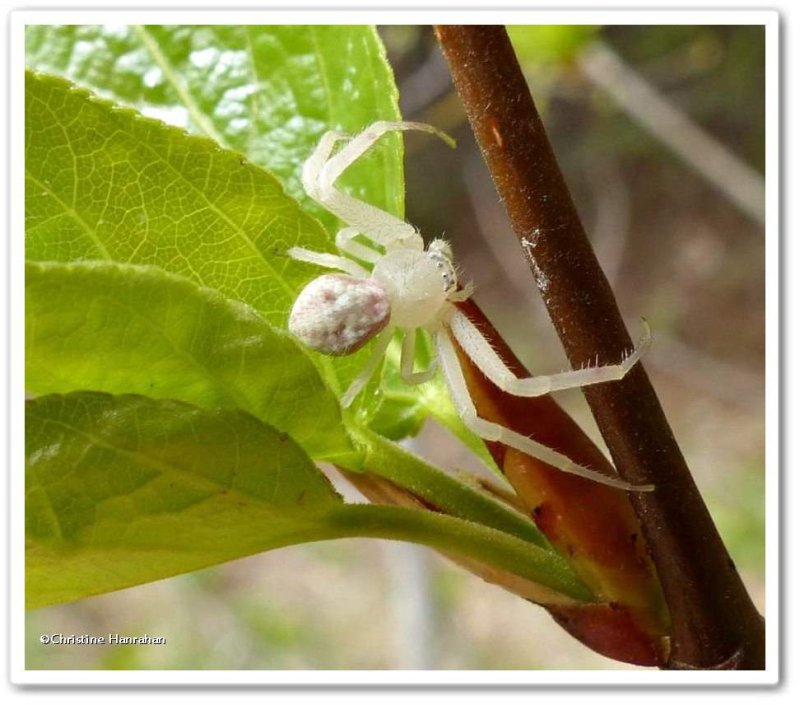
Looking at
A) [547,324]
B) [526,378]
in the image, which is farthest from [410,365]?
[547,324]

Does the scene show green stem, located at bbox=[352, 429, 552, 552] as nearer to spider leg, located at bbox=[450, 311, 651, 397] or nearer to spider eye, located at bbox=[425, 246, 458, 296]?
spider leg, located at bbox=[450, 311, 651, 397]

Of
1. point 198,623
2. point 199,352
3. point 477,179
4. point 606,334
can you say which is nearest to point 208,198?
point 199,352

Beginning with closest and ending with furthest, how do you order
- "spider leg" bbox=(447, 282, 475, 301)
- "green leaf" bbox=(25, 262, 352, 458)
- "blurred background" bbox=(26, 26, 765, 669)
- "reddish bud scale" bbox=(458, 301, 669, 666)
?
"green leaf" bbox=(25, 262, 352, 458) < "reddish bud scale" bbox=(458, 301, 669, 666) < "spider leg" bbox=(447, 282, 475, 301) < "blurred background" bbox=(26, 26, 765, 669)

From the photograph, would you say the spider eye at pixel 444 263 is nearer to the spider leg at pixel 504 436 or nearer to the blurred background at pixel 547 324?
the spider leg at pixel 504 436

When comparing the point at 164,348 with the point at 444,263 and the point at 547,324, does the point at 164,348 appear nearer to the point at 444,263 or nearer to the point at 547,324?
the point at 444,263

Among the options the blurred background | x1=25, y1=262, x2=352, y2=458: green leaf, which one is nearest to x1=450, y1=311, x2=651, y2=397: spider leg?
x1=25, y1=262, x2=352, y2=458: green leaf
